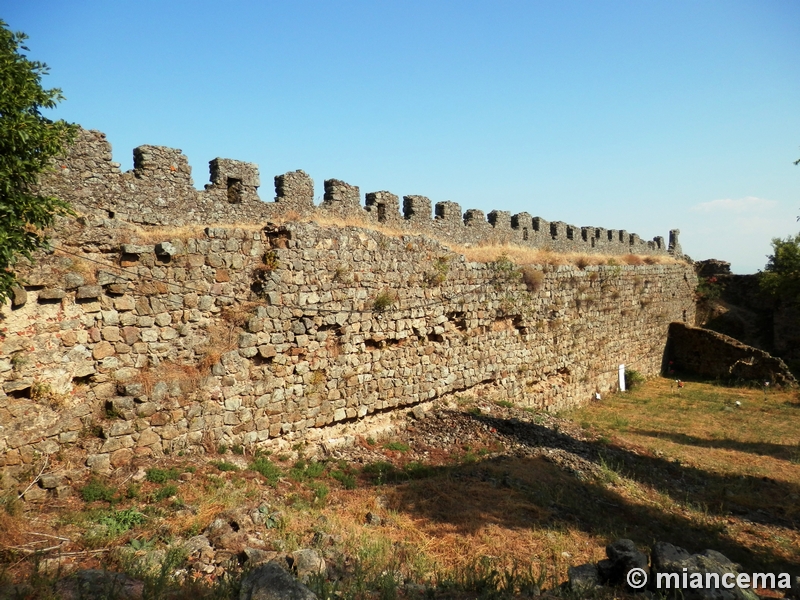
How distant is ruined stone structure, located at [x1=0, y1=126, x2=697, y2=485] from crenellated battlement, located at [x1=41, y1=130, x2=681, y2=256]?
0.09ft

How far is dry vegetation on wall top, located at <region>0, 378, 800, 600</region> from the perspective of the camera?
5125mm

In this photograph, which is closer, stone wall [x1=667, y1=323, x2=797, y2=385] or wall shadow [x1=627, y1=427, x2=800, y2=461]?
wall shadow [x1=627, y1=427, x2=800, y2=461]

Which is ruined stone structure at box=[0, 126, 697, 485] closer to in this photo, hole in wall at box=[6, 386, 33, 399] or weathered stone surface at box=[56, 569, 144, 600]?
hole in wall at box=[6, 386, 33, 399]

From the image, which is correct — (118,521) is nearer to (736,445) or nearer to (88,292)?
(88,292)

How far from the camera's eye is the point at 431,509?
741 cm

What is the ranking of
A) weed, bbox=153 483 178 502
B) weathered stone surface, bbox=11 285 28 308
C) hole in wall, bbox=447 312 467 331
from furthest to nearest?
hole in wall, bbox=447 312 467 331 → weed, bbox=153 483 178 502 → weathered stone surface, bbox=11 285 28 308

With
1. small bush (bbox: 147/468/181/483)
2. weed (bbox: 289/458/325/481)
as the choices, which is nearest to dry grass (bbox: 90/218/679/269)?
small bush (bbox: 147/468/181/483)

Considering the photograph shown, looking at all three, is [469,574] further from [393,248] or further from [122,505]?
[393,248]

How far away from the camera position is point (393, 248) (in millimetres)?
10477

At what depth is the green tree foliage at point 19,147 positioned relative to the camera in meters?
5.33

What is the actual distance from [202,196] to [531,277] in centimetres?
786

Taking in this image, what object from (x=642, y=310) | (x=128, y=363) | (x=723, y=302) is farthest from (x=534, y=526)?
(x=723, y=302)

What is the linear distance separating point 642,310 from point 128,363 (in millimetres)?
17826

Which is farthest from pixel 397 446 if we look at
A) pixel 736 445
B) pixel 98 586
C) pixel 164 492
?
pixel 736 445
